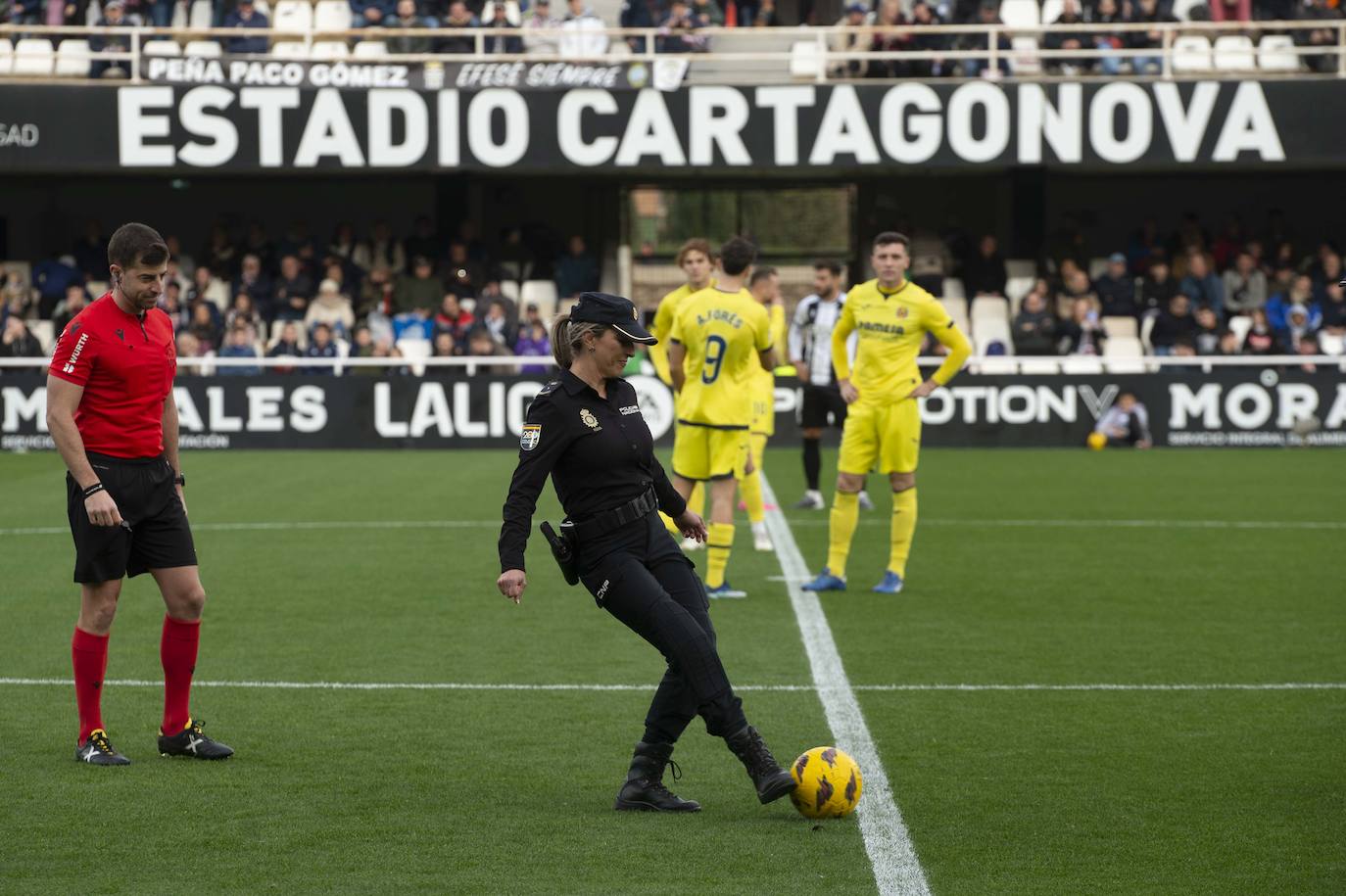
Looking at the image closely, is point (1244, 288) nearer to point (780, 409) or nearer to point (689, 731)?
point (780, 409)

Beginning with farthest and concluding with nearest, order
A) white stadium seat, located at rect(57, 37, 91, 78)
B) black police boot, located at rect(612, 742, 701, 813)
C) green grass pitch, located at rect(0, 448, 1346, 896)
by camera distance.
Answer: white stadium seat, located at rect(57, 37, 91, 78), black police boot, located at rect(612, 742, 701, 813), green grass pitch, located at rect(0, 448, 1346, 896)

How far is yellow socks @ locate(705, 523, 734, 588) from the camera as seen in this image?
1135 cm

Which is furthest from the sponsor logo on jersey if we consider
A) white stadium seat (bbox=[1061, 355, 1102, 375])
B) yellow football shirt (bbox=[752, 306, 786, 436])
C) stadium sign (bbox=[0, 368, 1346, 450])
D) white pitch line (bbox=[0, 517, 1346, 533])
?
white stadium seat (bbox=[1061, 355, 1102, 375])

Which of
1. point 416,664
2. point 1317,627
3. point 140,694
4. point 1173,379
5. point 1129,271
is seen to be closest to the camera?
point 140,694

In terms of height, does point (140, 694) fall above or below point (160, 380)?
below

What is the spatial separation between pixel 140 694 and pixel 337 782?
6.81 ft

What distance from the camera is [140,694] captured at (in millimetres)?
8344

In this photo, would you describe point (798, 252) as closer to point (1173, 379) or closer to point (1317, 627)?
point (1173, 379)

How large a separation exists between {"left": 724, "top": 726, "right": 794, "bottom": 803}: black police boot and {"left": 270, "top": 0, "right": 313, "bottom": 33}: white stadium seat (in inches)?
1007

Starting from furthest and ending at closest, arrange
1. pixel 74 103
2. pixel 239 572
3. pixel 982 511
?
pixel 74 103 < pixel 982 511 < pixel 239 572

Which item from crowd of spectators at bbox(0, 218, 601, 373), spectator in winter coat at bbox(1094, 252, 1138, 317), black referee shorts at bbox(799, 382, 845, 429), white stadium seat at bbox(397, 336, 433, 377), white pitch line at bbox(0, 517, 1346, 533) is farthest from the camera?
spectator in winter coat at bbox(1094, 252, 1138, 317)

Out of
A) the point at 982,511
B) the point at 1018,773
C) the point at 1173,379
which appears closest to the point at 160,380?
the point at 1018,773

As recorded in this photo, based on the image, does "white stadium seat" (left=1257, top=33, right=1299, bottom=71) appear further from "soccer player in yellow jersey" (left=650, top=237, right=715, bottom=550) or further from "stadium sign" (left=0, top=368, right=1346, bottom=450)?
"soccer player in yellow jersey" (left=650, top=237, right=715, bottom=550)

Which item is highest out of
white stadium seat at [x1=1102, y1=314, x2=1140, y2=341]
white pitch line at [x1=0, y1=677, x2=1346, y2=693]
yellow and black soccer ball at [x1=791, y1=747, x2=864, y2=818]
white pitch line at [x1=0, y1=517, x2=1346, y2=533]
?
white stadium seat at [x1=1102, y1=314, x2=1140, y2=341]
